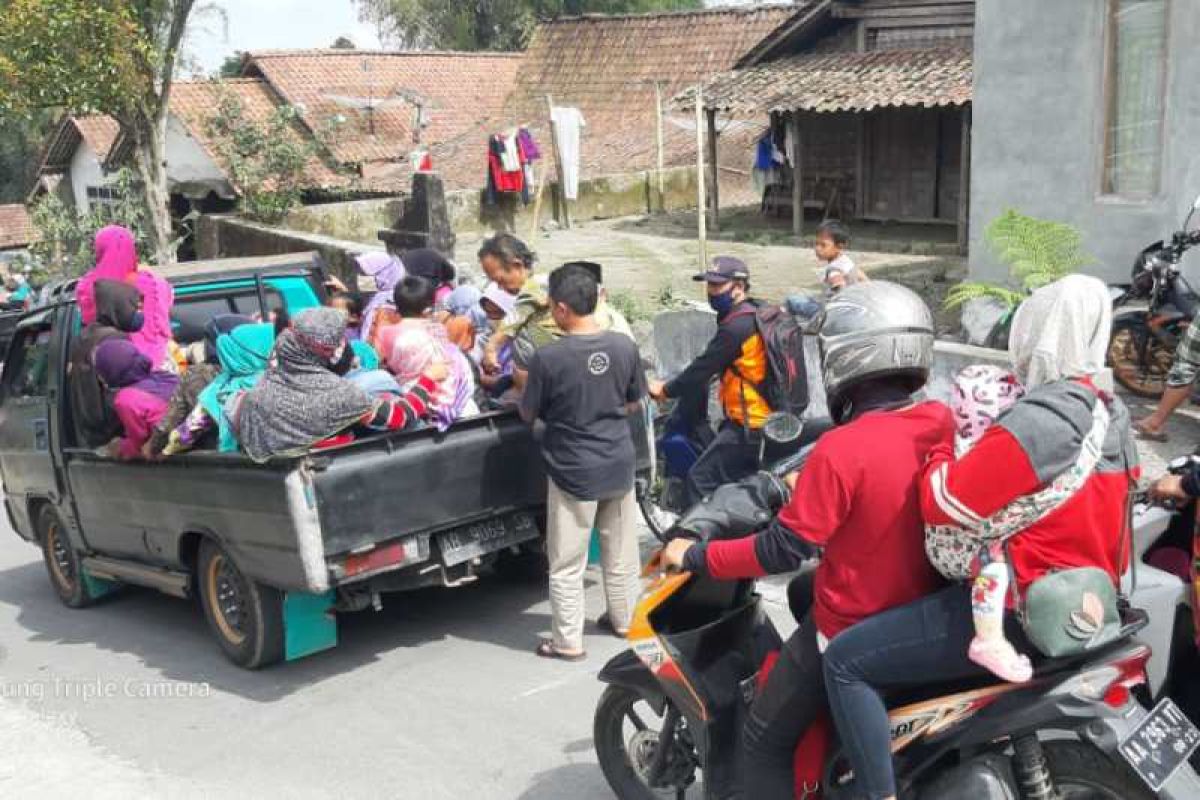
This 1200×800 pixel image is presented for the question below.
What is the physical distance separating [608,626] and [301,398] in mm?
1863

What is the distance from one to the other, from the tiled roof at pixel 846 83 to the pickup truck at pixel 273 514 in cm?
1122

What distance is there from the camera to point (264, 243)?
17.2 m

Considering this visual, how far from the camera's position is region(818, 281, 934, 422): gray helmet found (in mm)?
3014

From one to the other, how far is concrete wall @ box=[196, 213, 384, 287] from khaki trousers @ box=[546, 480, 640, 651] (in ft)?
24.2

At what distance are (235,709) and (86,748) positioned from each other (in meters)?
0.61

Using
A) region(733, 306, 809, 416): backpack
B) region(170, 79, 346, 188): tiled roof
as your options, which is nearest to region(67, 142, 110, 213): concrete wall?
region(170, 79, 346, 188): tiled roof

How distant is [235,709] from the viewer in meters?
5.36

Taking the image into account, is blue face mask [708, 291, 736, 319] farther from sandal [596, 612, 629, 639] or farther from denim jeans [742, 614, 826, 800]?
denim jeans [742, 614, 826, 800]

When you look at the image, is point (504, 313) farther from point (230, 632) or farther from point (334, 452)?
point (230, 632)

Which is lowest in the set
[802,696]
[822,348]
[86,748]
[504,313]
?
[86,748]

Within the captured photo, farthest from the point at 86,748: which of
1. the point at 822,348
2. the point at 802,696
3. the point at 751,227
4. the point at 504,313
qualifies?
the point at 751,227

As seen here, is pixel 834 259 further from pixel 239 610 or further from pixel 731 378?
pixel 239 610

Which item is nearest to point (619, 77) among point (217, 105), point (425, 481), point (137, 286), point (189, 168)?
point (217, 105)

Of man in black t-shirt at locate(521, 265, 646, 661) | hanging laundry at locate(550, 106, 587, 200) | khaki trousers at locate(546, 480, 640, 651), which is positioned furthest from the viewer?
hanging laundry at locate(550, 106, 587, 200)
